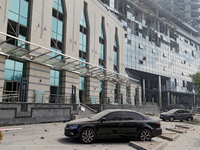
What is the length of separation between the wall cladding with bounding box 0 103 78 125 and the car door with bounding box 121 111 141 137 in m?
8.33

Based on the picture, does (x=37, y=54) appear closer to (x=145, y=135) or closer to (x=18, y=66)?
(x=18, y=66)

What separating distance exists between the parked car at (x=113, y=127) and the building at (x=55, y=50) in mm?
7584

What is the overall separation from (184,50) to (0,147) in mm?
73611

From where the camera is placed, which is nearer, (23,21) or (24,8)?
(23,21)

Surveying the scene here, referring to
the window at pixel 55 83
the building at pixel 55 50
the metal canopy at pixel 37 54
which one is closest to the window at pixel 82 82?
the building at pixel 55 50

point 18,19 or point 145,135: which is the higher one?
point 18,19

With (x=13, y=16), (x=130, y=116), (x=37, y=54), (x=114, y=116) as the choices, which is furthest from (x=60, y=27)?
(x=130, y=116)

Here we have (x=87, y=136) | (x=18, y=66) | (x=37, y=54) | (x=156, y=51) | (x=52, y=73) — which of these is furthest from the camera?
(x=156, y=51)

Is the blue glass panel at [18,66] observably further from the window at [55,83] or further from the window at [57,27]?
the window at [57,27]

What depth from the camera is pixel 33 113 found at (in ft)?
46.4

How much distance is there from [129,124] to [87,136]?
2.01m

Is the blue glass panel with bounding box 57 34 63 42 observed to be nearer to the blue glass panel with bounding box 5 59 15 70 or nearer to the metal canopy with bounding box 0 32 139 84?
the metal canopy with bounding box 0 32 139 84

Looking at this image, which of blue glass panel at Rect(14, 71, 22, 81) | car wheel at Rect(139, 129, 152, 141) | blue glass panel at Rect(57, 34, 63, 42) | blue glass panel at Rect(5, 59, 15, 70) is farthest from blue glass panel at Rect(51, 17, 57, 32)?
car wheel at Rect(139, 129, 152, 141)

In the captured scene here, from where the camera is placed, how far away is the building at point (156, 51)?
4616 cm
